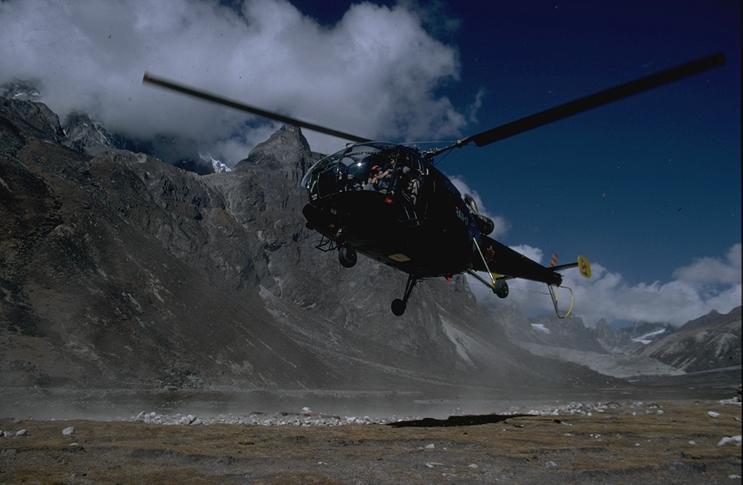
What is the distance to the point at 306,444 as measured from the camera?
20.3m

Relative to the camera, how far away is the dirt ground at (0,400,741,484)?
13.5 meters

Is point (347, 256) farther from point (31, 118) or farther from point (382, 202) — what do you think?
point (31, 118)

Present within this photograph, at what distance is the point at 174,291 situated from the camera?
11106 cm

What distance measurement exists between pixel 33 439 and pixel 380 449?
50.3 ft

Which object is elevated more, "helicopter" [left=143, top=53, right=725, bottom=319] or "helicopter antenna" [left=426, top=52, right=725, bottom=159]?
"helicopter" [left=143, top=53, right=725, bottom=319]

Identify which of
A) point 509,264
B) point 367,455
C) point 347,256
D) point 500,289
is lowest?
point 367,455

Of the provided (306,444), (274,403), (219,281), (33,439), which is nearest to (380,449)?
(306,444)

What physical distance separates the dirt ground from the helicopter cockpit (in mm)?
9167

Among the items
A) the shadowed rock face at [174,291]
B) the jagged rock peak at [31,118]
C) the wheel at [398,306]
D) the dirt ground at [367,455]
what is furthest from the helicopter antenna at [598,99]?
the jagged rock peak at [31,118]

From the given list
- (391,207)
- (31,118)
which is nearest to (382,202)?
(391,207)

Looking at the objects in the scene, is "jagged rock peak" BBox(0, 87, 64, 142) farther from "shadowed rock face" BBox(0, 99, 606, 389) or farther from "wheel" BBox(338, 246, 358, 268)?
"wheel" BBox(338, 246, 358, 268)

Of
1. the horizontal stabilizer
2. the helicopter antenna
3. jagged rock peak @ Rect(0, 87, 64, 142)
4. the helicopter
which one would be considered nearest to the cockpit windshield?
the helicopter

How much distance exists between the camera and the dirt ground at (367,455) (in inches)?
530

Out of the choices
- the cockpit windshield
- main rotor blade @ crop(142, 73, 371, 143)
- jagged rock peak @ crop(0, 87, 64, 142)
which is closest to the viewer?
main rotor blade @ crop(142, 73, 371, 143)
